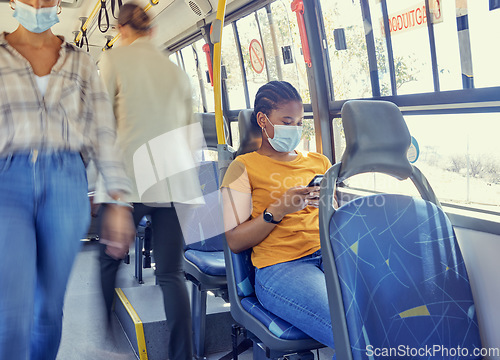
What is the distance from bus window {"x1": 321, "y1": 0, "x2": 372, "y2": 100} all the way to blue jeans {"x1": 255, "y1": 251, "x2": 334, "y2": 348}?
201 cm

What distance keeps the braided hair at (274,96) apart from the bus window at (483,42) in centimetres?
108

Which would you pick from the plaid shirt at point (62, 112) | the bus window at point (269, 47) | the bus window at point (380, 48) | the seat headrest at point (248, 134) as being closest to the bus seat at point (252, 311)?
the seat headrest at point (248, 134)

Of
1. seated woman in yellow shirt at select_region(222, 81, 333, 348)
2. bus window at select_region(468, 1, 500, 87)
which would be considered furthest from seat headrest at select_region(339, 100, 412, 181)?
bus window at select_region(468, 1, 500, 87)

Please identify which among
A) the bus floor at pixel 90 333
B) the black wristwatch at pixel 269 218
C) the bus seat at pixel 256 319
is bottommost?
the bus floor at pixel 90 333

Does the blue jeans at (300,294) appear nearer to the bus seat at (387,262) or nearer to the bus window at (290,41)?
the bus seat at (387,262)

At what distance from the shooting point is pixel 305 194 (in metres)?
1.52

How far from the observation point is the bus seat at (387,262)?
116 cm

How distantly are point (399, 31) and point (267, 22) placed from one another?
6.34ft

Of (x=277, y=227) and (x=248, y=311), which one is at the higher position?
(x=277, y=227)

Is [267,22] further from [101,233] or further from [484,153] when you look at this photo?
A: [101,233]

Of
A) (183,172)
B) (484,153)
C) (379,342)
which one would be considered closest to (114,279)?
(183,172)

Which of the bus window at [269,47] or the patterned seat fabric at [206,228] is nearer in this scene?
the patterned seat fabric at [206,228]

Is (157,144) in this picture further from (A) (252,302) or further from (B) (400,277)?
(B) (400,277)

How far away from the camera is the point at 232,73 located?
5922 mm
